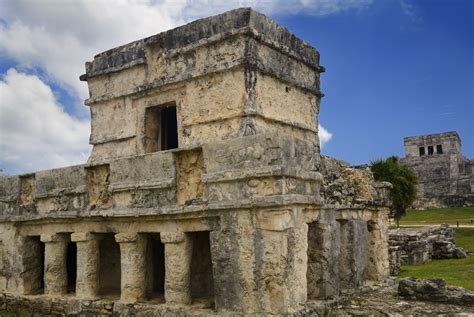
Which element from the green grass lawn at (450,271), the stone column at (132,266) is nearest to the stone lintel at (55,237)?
the stone column at (132,266)

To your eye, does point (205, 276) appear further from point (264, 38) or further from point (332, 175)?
point (264, 38)

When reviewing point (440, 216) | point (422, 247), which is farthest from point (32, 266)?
point (440, 216)

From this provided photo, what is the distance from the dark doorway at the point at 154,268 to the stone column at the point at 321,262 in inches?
86.5

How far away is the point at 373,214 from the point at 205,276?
3.44 meters

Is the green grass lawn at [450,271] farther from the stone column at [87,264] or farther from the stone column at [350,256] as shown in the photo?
the stone column at [87,264]

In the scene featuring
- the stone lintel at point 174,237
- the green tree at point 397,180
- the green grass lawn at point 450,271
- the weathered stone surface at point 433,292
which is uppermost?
the green tree at point 397,180

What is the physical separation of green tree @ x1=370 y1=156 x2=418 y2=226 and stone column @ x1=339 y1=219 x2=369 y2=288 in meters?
14.5

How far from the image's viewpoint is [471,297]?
7.01 m

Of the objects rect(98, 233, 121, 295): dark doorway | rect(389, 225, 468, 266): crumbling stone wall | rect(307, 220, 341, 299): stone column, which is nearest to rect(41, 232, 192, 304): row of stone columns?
rect(98, 233, 121, 295): dark doorway

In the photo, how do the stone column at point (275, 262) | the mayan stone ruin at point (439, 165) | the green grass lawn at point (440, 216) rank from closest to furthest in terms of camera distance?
the stone column at point (275, 262)
the green grass lawn at point (440, 216)
the mayan stone ruin at point (439, 165)

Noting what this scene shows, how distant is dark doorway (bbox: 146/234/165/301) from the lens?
716 cm

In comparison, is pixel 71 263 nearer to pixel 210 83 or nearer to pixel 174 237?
pixel 174 237

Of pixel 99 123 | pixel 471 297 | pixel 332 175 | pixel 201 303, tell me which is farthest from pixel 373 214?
pixel 99 123

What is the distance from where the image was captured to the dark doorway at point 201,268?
730cm
